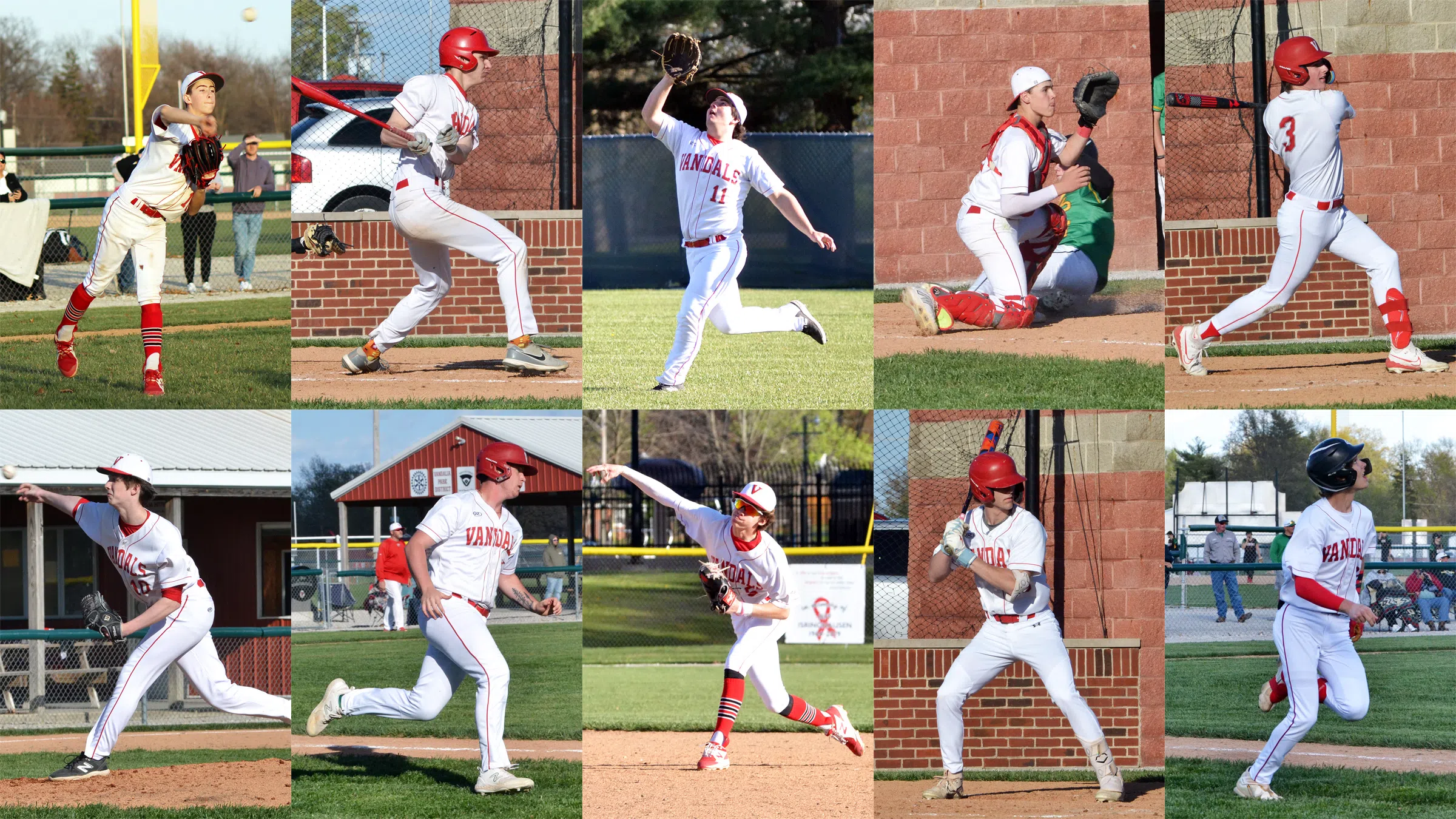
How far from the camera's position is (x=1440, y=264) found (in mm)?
7797

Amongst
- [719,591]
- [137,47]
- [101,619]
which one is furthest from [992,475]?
[137,47]

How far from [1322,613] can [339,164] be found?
243 inches

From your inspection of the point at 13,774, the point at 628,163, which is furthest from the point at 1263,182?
the point at 13,774

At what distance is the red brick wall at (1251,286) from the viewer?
767cm

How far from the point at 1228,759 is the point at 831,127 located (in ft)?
17.6

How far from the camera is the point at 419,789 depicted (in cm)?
653

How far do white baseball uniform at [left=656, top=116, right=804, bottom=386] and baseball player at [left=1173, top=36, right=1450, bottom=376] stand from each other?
251 centimetres

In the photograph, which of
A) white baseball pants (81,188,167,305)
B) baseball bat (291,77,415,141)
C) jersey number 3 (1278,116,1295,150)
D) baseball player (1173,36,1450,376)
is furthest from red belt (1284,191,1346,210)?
white baseball pants (81,188,167,305)

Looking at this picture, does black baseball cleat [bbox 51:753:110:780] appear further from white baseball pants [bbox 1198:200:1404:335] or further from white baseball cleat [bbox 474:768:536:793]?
white baseball pants [bbox 1198:200:1404:335]

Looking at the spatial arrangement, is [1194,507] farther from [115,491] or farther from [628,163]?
[115,491]

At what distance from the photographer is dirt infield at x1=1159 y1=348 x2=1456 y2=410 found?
7.11m

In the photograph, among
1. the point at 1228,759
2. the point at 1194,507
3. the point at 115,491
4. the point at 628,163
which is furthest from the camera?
the point at 628,163

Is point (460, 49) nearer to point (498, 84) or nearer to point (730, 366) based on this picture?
point (498, 84)

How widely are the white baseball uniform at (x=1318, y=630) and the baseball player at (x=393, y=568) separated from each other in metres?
4.75
